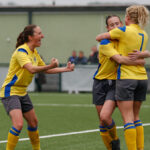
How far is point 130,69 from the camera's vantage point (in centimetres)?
656

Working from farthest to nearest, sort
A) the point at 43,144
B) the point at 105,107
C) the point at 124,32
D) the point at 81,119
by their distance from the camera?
the point at 81,119, the point at 43,144, the point at 105,107, the point at 124,32

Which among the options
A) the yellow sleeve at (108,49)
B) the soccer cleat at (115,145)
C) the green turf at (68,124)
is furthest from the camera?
the green turf at (68,124)

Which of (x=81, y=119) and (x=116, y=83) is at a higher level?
(x=116, y=83)

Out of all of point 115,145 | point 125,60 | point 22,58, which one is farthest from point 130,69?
point 22,58

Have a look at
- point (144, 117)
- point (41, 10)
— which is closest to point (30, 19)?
point (41, 10)

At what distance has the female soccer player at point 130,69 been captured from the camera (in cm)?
647

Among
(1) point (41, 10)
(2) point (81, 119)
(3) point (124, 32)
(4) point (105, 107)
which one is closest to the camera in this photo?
(3) point (124, 32)

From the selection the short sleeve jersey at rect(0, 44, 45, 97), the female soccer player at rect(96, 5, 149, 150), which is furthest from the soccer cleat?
the short sleeve jersey at rect(0, 44, 45, 97)

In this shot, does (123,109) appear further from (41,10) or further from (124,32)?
(41,10)

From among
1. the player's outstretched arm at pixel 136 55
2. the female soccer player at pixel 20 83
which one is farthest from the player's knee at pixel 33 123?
the player's outstretched arm at pixel 136 55

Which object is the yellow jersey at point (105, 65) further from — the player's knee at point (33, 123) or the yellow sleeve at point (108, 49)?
the player's knee at point (33, 123)

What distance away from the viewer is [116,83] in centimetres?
666

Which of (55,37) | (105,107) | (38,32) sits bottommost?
(55,37)

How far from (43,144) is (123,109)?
7.20ft
